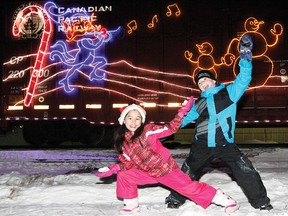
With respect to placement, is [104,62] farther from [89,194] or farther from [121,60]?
[89,194]

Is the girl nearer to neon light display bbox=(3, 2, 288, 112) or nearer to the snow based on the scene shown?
the snow

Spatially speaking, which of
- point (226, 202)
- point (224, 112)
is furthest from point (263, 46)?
point (226, 202)

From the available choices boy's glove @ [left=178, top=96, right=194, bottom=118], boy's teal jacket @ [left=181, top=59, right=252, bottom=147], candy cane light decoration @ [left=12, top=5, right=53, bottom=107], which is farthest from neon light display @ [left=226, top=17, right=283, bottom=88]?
boy's glove @ [left=178, top=96, right=194, bottom=118]

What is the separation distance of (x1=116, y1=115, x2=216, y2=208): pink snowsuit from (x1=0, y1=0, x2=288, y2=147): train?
20.6ft

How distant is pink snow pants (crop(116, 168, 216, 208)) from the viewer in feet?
11.0

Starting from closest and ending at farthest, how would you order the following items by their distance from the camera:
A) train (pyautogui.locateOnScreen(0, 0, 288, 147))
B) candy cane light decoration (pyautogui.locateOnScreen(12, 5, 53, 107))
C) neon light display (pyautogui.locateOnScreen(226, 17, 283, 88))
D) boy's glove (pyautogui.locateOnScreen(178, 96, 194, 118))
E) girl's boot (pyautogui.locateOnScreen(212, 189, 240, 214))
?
girl's boot (pyautogui.locateOnScreen(212, 189, 240, 214)), boy's glove (pyautogui.locateOnScreen(178, 96, 194, 118)), neon light display (pyautogui.locateOnScreen(226, 17, 283, 88)), train (pyautogui.locateOnScreen(0, 0, 288, 147)), candy cane light decoration (pyautogui.locateOnScreen(12, 5, 53, 107))

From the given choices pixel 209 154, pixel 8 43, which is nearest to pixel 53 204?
pixel 209 154

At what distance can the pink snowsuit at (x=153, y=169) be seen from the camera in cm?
336

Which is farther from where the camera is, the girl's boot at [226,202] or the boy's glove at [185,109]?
the boy's glove at [185,109]

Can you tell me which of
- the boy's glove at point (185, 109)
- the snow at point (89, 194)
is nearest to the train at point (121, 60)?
the snow at point (89, 194)

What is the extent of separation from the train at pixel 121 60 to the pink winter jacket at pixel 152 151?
6.28m

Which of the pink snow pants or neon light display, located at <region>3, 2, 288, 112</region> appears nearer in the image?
the pink snow pants

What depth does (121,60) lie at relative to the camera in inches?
399

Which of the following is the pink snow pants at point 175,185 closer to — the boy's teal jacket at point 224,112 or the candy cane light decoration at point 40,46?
the boy's teal jacket at point 224,112
